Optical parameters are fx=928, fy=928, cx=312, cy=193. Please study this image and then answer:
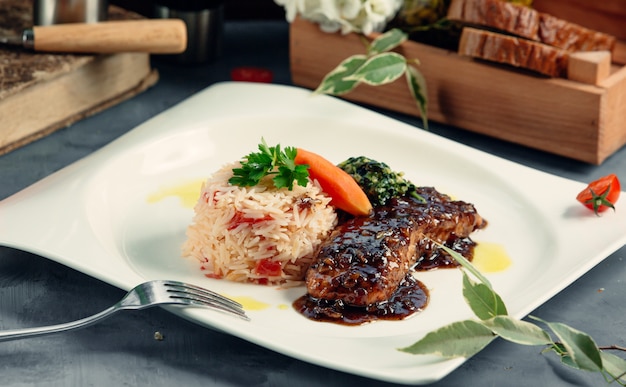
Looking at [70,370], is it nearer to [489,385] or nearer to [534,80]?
[489,385]

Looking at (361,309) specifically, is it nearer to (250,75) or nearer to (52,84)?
(52,84)

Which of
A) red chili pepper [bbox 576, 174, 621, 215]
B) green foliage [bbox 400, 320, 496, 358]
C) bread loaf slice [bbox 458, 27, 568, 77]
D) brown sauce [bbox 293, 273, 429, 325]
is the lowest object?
brown sauce [bbox 293, 273, 429, 325]

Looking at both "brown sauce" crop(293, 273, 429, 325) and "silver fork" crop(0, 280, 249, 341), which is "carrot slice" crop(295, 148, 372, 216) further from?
"silver fork" crop(0, 280, 249, 341)

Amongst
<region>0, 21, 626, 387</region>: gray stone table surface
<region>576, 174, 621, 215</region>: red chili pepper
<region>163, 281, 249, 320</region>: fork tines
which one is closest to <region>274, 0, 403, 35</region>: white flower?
<region>0, 21, 626, 387</region>: gray stone table surface

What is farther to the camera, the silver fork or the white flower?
the white flower

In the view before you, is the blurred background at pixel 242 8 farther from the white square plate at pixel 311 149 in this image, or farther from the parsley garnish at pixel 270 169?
the parsley garnish at pixel 270 169

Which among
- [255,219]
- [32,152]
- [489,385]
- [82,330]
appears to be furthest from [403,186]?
[32,152]
